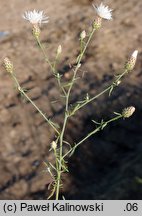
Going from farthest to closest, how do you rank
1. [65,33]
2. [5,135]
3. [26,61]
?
[65,33], [26,61], [5,135]

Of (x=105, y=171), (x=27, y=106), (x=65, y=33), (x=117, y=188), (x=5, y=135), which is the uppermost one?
(x=65, y=33)

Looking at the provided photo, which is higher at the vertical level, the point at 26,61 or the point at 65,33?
the point at 65,33

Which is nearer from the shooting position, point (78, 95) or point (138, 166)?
point (138, 166)

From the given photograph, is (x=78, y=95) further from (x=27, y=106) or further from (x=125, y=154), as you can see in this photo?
(x=125, y=154)

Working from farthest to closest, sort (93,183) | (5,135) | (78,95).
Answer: (78,95)
(5,135)
(93,183)

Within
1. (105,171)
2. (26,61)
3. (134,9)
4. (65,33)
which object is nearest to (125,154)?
(105,171)

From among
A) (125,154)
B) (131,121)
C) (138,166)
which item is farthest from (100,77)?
(138,166)

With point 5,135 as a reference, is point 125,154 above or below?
below

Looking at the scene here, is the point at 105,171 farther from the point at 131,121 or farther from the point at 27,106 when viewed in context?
the point at 27,106

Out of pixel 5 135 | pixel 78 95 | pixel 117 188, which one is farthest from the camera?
pixel 78 95
